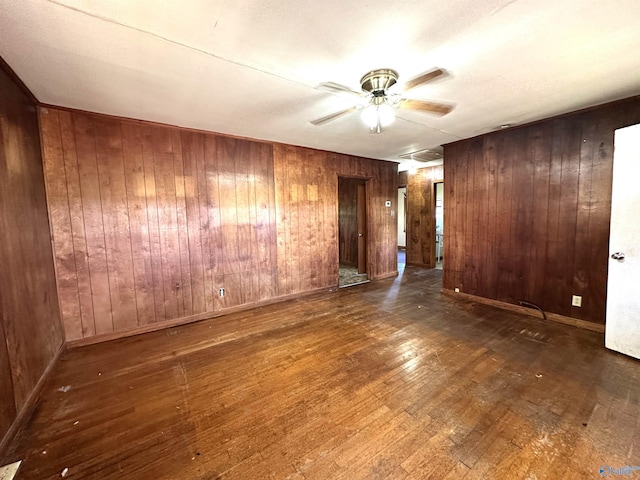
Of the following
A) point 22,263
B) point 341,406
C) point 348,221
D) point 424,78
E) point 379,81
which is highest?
point 379,81

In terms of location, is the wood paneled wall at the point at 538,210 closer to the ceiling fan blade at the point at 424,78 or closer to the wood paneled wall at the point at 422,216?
the wood paneled wall at the point at 422,216

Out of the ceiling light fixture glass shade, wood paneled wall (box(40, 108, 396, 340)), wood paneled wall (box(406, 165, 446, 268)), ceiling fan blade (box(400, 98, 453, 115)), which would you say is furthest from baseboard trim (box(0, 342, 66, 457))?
wood paneled wall (box(406, 165, 446, 268))

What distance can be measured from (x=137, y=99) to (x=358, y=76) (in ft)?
6.85

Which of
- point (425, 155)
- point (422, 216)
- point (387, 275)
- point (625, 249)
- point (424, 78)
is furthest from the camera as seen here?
point (422, 216)

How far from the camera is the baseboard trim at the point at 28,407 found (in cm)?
154

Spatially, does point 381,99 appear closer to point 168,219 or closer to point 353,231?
point 168,219

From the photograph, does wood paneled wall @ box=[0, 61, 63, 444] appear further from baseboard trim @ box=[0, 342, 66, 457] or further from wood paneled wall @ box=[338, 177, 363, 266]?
wood paneled wall @ box=[338, 177, 363, 266]

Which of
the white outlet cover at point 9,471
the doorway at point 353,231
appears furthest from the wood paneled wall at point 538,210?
the white outlet cover at point 9,471

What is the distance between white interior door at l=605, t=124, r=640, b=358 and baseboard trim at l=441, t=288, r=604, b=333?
20.1 inches

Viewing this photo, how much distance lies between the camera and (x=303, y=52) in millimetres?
1745

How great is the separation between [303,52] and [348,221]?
16.2 ft

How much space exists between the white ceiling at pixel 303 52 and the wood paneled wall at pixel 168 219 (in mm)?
412

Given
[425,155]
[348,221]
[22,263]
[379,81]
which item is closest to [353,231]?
[348,221]

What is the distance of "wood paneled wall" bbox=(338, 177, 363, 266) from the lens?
630 cm
